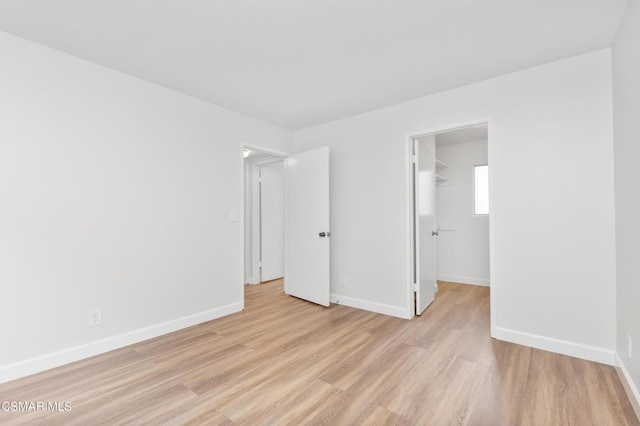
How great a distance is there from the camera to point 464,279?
5074mm

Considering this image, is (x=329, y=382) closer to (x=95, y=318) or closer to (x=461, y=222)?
(x=95, y=318)

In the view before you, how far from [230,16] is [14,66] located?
5.46 ft

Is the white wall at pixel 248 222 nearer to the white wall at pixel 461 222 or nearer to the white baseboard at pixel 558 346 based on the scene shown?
the white wall at pixel 461 222

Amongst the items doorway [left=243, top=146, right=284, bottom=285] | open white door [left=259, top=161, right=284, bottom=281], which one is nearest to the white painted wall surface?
doorway [left=243, top=146, right=284, bottom=285]

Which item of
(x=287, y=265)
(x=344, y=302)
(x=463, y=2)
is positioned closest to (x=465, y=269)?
(x=344, y=302)

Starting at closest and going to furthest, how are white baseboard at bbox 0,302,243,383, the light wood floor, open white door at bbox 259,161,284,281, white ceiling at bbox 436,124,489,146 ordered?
the light wood floor < white baseboard at bbox 0,302,243,383 < white ceiling at bbox 436,124,489,146 < open white door at bbox 259,161,284,281

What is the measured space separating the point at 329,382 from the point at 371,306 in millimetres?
1665

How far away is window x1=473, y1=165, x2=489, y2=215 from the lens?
507cm

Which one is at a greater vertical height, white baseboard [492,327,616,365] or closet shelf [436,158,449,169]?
closet shelf [436,158,449,169]

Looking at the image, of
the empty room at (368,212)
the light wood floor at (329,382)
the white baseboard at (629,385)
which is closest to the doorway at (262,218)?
the empty room at (368,212)

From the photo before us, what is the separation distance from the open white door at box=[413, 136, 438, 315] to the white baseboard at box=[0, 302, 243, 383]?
7.89 feet

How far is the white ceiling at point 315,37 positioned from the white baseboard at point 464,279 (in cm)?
344

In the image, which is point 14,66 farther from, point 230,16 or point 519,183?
point 519,183

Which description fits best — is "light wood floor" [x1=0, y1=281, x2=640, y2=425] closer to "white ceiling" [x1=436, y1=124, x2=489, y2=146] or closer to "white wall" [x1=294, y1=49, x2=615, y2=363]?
"white wall" [x1=294, y1=49, x2=615, y2=363]
